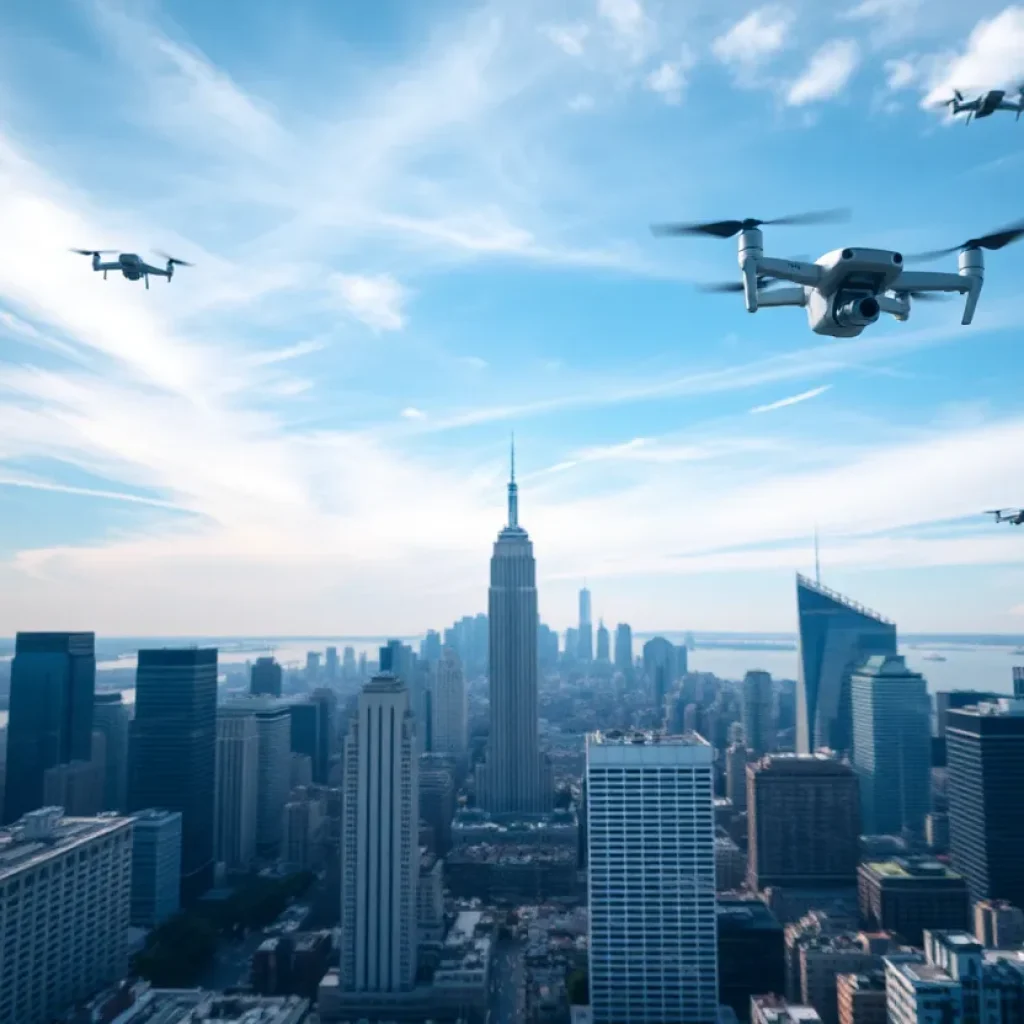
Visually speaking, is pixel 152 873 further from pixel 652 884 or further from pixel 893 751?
pixel 893 751

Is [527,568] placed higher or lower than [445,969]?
higher

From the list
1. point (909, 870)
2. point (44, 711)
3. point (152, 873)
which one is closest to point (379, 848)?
point (152, 873)

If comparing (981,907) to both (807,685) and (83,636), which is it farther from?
(83,636)

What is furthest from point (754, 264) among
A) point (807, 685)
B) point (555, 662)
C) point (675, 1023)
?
point (555, 662)

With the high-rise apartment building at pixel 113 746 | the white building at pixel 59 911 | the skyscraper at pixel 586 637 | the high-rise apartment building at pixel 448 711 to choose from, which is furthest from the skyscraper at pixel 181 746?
the skyscraper at pixel 586 637

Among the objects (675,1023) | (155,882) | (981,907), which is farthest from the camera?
(155,882)

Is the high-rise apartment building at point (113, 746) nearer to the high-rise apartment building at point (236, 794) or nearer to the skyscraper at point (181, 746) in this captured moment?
the skyscraper at point (181, 746)
